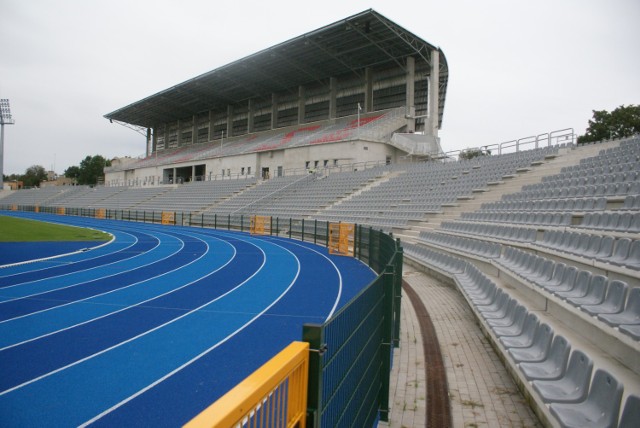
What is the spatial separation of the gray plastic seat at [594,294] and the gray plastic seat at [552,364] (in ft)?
3.62

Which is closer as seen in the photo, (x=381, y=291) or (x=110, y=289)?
(x=381, y=291)

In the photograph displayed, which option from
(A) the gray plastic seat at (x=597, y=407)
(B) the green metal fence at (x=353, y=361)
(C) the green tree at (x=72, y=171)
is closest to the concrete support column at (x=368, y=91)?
(B) the green metal fence at (x=353, y=361)

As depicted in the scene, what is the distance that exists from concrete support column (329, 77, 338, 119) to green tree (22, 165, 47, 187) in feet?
356

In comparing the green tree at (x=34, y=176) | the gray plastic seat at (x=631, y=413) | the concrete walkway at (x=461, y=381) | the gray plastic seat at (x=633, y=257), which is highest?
the green tree at (x=34, y=176)

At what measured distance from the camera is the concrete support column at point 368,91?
43763 mm

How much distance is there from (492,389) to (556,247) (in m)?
4.50

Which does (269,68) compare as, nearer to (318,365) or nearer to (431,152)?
(431,152)

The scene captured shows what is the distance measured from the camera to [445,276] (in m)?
10.2

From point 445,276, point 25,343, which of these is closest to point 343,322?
point 25,343

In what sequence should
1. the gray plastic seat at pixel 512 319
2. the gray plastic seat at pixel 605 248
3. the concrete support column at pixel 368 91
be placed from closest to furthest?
the gray plastic seat at pixel 512 319 < the gray plastic seat at pixel 605 248 < the concrete support column at pixel 368 91

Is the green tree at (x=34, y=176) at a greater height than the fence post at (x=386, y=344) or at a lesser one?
greater

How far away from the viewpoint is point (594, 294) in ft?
15.4

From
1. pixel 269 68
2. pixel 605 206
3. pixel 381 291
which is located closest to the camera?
pixel 381 291

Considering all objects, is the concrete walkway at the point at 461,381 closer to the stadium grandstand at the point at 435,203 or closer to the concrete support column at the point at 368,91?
the stadium grandstand at the point at 435,203
